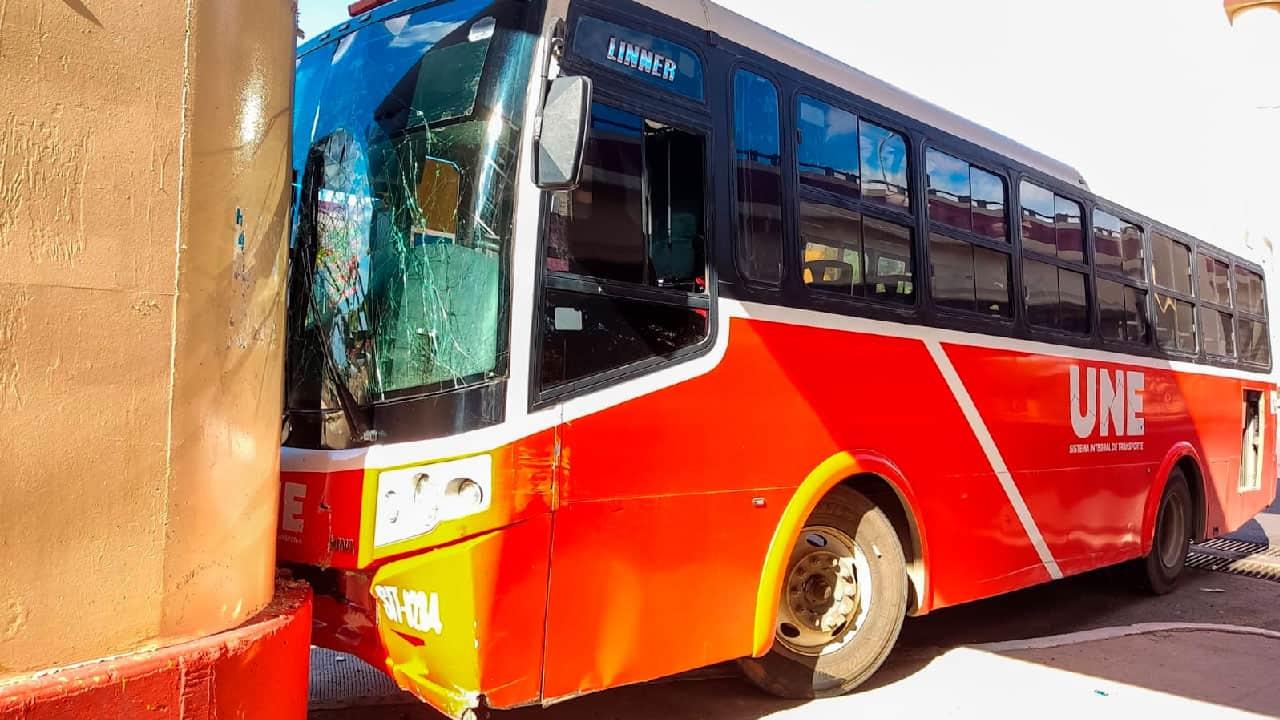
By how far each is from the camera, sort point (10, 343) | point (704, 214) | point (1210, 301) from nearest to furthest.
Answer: point (10, 343)
point (704, 214)
point (1210, 301)

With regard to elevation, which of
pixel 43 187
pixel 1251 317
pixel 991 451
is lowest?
pixel 991 451

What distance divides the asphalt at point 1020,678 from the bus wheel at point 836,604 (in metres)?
0.15

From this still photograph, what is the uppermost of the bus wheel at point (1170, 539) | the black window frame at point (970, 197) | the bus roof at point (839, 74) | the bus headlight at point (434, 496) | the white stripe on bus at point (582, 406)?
the bus roof at point (839, 74)

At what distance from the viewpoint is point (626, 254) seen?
4.10 meters

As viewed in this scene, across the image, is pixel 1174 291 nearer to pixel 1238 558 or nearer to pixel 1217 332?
pixel 1217 332

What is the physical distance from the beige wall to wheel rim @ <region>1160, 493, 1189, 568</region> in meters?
7.95

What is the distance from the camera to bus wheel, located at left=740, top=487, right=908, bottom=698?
16.8 feet

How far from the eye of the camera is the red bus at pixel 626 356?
145 inches

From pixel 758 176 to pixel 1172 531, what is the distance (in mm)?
6259

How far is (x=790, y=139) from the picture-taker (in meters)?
5.04

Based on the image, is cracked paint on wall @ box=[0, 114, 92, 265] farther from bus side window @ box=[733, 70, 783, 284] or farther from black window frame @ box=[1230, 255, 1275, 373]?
black window frame @ box=[1230, 255, 1275, 373]

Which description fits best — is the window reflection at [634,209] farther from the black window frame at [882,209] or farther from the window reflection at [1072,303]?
the window reflection at [1072,303]

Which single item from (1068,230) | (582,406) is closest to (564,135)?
(582,406)

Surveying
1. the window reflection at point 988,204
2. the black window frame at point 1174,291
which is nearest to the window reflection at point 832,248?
the window reflection at point 988,204
